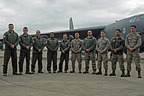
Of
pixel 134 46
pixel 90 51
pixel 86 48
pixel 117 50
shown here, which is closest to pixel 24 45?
pixel 86 48

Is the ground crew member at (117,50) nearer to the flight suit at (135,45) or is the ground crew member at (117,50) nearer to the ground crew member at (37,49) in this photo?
the flight suit at (135,45)

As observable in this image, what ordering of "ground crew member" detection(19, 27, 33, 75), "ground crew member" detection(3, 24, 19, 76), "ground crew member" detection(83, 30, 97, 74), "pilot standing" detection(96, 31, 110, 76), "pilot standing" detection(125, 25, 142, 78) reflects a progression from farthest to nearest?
"ground crew member" detection(83, 30, 97, 74) < "ground crew member" detection(19, 27, 33, 75) < "pilot standing" detection(96, 31, 110, 76) < "ground crew member" detection(3, 24, 19, 76) < "pilot standing" detection(125, 25, 142, 78)

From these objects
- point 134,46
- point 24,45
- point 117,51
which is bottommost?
point 117,51

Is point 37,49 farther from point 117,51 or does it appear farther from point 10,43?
point 117,51

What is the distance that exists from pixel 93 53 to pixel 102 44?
786mm

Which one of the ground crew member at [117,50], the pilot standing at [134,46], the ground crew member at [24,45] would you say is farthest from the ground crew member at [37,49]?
the pilot standing at [134,46]

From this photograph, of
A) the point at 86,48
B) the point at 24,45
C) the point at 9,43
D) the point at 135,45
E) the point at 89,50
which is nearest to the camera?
the point at 135,45

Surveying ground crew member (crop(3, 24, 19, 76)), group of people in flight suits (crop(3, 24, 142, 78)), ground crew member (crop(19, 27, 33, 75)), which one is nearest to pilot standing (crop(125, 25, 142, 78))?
group of people in flight suits (crop(3, 24, 142, 78))

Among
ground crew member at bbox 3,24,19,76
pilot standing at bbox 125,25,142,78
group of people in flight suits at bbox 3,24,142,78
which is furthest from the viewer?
ground crew member at bbox 3,24,19,76

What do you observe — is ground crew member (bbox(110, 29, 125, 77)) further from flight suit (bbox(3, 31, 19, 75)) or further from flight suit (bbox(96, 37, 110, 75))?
flight suit (bbox(3, 31, 19, 75))

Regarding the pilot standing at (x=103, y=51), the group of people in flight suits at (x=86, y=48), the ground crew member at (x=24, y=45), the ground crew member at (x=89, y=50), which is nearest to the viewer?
the group of people in flight suits at (x=86, y=48)

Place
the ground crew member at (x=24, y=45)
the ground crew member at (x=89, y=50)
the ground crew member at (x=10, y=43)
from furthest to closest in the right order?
the ground crew member at (x=89, y=50) → the ground crew member at (x=24, y=45) → the ground crew member at (x=10, y=43)

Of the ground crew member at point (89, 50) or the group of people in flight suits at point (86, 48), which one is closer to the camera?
the group of people in flight suits at point (86, 48)

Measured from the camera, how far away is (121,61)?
35.0 ft
